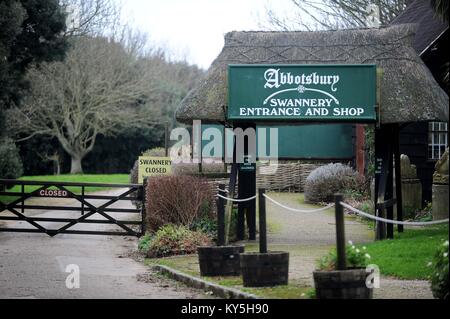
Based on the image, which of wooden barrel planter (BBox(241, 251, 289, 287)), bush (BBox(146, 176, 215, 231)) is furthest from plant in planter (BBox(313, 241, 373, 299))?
bush (BBox(146, 176, 215, 231))

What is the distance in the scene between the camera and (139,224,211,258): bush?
17.0 m

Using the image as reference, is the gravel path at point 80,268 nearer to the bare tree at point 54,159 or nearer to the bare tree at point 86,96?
the bare tree at point 86,96

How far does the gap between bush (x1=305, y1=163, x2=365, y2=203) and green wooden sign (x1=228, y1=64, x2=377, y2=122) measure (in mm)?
10352

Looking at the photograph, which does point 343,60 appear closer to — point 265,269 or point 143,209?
point 143,209

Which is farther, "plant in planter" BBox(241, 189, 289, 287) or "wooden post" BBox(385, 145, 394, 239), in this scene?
"wooden post" BBox(385, 145, 394, 239)

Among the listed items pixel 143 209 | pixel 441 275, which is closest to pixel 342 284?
pixel 441 275

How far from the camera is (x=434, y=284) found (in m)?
9.02

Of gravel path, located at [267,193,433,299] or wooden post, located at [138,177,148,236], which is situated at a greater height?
wooden post, located at [138,177,148,236]

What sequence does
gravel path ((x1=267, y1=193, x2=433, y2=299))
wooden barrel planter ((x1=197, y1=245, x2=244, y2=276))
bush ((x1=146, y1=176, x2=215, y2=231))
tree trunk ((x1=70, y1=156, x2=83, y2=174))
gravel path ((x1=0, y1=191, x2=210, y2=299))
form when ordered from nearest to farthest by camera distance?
gravel path ((x1=267, y1=193, x2=433, y2=299))
gravel path ((x1=0, y1=191, x2=210, y2=299))
wooden barrel planter ((x1=197, y1=245, x2=244, y2=276))
bush ((x1=146, y1=176, x2=215, y2=231))
tree trunk ((x1=70, y1=156, x2=83, y2=174))

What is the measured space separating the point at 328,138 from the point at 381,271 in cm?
2269

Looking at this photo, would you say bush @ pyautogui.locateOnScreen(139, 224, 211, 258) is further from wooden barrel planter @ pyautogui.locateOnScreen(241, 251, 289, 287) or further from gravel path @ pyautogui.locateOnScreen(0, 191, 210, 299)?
wooden barrel planter @ pyautogui.locateOnScreen(241, 251, 289, 287)

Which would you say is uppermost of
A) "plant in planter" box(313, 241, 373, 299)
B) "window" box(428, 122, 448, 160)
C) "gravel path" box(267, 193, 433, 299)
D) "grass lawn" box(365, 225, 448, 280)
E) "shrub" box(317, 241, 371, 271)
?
"window" box(428, 122, 448, 160)

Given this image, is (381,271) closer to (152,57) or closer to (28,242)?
(28,242)
